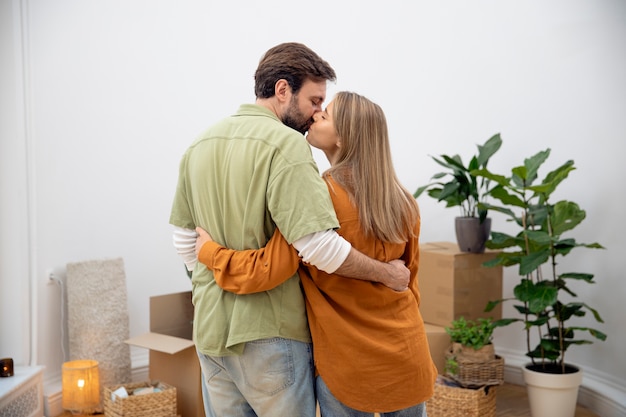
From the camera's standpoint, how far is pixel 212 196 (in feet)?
5.41

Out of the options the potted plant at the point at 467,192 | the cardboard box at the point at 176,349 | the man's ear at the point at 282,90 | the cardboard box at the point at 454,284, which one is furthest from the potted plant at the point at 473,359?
the man's ear at the point at 282,90

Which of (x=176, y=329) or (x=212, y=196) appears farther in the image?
(x=176, y=329)

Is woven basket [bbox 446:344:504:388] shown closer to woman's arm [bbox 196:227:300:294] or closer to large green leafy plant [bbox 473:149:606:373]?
large green leafy plant [bbox 473:149:606:373]

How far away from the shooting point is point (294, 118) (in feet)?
5.88

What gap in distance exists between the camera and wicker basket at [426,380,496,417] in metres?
3.13

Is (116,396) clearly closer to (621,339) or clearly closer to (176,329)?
(176,329)

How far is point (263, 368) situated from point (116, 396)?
1865 millimetres

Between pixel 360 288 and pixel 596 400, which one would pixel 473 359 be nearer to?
pixel 596 400

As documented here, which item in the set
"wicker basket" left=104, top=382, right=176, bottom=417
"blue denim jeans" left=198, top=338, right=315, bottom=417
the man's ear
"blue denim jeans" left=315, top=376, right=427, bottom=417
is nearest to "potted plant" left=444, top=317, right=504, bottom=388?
"wicker basket" left=104, top=382, right=176, bottom=417

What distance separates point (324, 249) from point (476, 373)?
1.98 meters

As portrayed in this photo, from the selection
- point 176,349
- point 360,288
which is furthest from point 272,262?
point 176,349

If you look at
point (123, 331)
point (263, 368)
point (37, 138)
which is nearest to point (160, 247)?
point (123, 331)

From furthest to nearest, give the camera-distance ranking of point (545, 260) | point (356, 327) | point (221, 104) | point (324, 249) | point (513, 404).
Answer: point (221, 104) → point (513, 404) → point (545, 260) → point (356, 327) → point (324, 249)

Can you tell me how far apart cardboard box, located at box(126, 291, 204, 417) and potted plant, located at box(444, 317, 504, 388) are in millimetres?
1258
